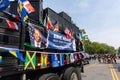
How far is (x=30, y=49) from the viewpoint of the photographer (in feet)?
15.7

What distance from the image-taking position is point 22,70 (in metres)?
4.43

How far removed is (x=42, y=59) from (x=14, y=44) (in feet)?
3.34

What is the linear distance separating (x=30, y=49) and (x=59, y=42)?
1624mm

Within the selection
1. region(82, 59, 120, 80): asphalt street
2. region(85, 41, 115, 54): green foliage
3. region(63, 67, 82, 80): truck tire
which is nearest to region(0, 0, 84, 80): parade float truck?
region(63, 67, 82, 80): truck tire

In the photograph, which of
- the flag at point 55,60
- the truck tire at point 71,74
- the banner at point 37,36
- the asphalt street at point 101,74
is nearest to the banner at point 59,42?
the flag at point 55,60

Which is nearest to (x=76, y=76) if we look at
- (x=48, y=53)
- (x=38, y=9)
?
(x=48, y=53)

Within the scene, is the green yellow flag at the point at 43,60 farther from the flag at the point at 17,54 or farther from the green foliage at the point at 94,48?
the green foliage at the point at 94,48

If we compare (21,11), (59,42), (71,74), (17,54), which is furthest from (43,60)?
(71,74)

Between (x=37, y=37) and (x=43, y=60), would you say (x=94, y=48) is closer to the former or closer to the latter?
(x=43, y=60)

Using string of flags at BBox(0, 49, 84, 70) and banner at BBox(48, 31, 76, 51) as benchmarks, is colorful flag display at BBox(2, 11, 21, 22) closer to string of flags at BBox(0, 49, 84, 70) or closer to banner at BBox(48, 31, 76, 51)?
string of flags at BBox(0, 49, 84, 70)

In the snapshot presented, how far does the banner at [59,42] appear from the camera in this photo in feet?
18.9

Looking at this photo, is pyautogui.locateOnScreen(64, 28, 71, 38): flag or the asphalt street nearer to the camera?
pyautogui.locateOnScreen(64, 28, 71, 38): flag

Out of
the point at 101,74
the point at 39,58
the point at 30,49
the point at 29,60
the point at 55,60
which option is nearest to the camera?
the point at 29,60

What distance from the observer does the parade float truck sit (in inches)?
161
